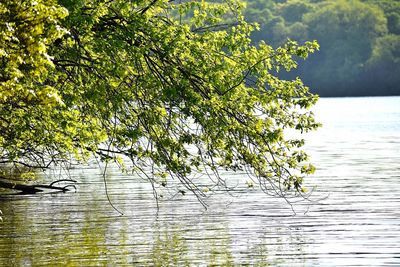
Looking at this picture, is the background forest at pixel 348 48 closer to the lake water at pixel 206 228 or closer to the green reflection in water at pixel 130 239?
the lake water at pixel 206 228

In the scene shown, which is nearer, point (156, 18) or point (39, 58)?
point (39, 58)

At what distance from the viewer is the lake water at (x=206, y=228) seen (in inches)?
768

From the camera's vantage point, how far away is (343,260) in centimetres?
1914

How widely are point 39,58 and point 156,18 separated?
575 centimetres

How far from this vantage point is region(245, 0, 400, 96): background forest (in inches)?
7092

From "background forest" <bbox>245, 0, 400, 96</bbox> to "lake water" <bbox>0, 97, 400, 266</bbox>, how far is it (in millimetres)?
144254

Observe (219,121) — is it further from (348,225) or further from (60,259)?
(348,225)

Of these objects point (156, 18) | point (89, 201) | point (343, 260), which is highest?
point (156, 18)

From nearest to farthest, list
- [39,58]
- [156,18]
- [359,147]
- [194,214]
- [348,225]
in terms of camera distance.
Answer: [39,58] < [156,18] < [348,225] < [194,214] < [359,147]

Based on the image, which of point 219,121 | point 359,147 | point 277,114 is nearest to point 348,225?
point 277,114

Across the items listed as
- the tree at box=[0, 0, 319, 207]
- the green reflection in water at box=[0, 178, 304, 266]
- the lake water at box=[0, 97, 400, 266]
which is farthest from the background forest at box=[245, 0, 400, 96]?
the tree at box=[0, 0, 319, 207]

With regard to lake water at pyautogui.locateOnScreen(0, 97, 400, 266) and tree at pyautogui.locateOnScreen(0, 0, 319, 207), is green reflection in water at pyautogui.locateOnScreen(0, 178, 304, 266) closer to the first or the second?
lake water at pyautogui.locateOnScreen(0, 97, 400, 266)

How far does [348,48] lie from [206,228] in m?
166

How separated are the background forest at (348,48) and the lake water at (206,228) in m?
144
